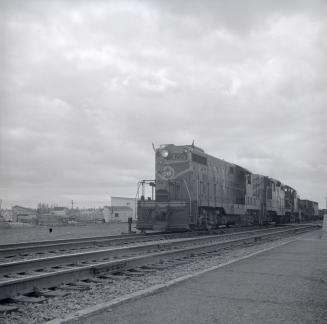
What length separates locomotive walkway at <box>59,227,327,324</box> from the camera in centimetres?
522

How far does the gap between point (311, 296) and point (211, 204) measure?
623 inches

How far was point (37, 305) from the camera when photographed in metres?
6.03

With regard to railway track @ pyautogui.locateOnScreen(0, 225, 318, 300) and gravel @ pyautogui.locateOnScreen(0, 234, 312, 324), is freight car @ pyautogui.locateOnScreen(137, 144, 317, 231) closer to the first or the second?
railway track @ pyautogui.locateOnScreen(0, 225, 318, 300)

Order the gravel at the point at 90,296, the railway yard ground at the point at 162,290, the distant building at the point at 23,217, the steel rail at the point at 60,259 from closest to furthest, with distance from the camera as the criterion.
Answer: the railway yard ground at the point at 162,290
the gravel at the point at 90,296
the steel rail at the point at 60,259
the distant building at the point at 23,217

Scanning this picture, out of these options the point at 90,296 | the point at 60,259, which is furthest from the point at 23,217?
the point at 90,296

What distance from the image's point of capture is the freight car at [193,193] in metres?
19.9

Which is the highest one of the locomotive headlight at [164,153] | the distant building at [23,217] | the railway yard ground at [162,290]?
the locomotive headlight at [164,153]

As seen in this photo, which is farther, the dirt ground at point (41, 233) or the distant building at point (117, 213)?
the distant building at point (117, 213)

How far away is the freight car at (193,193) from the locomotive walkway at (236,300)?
34.7 ft

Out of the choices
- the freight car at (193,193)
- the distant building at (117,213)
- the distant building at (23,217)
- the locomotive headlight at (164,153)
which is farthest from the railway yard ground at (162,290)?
the distant building at (117,213)

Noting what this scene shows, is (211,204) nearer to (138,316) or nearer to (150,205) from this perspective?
(150,205)

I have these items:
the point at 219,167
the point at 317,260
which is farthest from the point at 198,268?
the point at 219,167

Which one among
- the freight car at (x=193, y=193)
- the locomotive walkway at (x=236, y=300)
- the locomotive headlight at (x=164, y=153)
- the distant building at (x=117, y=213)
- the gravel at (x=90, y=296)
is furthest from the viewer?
the distant building at (x=117, y=213)

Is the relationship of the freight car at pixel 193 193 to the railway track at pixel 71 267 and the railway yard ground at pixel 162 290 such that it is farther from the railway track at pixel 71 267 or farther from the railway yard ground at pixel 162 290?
the railway yard ground at pixel 162 290
